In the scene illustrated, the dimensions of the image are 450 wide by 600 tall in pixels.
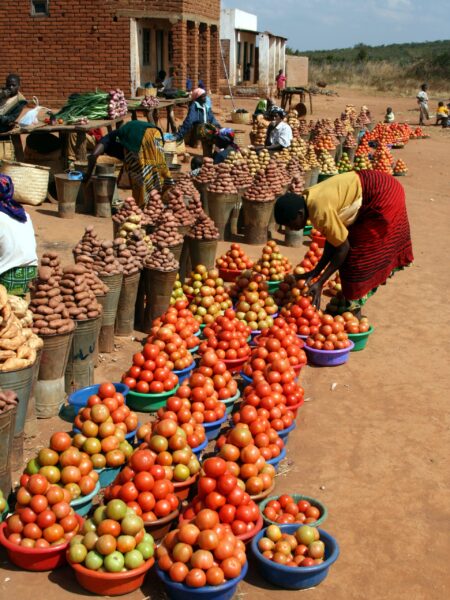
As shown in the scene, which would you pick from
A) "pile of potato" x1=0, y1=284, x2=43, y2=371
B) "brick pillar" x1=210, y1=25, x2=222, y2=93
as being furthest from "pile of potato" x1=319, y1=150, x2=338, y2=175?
"pile of potato" x1=0, y1=284, x2=43, y2=371

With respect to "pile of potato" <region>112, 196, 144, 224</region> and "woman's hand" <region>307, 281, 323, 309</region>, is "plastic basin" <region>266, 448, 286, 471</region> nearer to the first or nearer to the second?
"woman's hand" <region>307, 281, 323, 309</region>

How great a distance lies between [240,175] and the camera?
11594 millimetres

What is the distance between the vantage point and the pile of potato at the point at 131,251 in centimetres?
695

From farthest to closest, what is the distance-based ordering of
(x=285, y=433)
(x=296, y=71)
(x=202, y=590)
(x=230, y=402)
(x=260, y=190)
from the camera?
(x=296, y=71) < (x=260, y=190) < (x=230, y=402) < (x=285, y=433) < (x=202, y=590)

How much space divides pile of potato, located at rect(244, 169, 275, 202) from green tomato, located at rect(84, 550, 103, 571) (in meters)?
7.81

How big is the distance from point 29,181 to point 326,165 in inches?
269

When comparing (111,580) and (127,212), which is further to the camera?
(127,212)

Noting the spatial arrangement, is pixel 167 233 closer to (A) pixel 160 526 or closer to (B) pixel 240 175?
(B) pixel 240 175

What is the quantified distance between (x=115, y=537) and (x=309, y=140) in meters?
16.3

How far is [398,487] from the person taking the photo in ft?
16.5

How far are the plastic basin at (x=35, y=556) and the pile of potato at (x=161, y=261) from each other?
3.67 m

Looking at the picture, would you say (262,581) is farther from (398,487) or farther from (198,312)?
(198,312)

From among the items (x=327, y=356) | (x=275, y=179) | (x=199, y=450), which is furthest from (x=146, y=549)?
(x=275, y=179)

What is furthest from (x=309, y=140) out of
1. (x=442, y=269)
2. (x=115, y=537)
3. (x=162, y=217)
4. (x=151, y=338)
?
(x=115, y=537)
